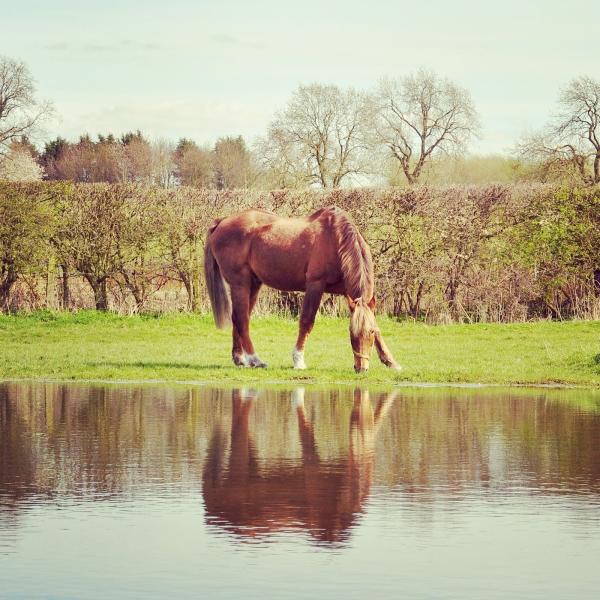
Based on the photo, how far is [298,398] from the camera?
1564cm

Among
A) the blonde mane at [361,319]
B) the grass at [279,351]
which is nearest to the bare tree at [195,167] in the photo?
the grass at [279,351]

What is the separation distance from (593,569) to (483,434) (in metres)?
5.65

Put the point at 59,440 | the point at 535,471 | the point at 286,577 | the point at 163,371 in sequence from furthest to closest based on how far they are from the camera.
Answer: the point at 163,371 → the point at 59,440 → the point at 535,471 → the point at 286,577

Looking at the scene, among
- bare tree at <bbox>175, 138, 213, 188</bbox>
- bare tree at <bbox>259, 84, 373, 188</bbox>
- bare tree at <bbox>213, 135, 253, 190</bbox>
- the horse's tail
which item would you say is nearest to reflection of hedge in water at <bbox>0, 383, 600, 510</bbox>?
the horse's tail

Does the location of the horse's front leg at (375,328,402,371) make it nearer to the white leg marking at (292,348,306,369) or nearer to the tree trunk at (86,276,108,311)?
the white leg marking at (292,348,306,369)

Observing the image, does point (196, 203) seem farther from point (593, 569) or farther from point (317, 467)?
point (593, 569)

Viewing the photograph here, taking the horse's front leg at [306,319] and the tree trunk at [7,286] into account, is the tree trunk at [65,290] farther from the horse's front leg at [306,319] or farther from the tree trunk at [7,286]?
the horse's front leg at [306,319]

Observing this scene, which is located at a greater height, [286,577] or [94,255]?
[94,255]

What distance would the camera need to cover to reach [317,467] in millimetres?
10297

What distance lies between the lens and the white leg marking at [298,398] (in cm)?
1492

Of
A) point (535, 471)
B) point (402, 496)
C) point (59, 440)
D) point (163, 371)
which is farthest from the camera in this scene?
point (163, 371)

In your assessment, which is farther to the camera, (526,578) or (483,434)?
(483,434)

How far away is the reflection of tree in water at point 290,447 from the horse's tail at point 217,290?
11.0 feet

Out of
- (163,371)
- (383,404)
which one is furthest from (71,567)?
(163,371)
